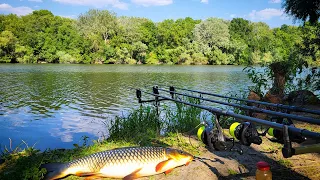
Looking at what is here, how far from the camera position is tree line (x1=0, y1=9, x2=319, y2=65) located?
5847 centimetres

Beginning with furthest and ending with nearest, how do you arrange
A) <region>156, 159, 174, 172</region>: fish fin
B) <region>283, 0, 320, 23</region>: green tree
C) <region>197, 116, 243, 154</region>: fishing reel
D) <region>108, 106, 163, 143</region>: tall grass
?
<region>283, 0, 320, 23</region>: green tree
<region>108, 106, 163, 143</region>: tall grass
<region>156, 159, 174, 172</region>: fish fin
<region>197, 116, 243, 154</region>: fishing reel

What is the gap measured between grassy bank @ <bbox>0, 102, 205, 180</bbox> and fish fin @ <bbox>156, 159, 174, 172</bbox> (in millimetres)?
955

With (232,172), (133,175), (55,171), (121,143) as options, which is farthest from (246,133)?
(121,143)

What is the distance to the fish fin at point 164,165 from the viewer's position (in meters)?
3.52

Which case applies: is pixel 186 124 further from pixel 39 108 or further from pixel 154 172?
pixel 39 108

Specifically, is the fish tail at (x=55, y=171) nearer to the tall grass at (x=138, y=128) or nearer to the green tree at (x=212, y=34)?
the tall grass at (x=138, y=128)

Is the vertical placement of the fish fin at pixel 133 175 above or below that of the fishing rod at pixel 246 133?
below

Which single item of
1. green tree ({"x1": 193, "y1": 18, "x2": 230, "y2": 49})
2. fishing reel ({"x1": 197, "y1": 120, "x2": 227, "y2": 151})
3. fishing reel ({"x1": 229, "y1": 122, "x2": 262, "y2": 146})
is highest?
green tree ({"x1": 193, "y1": 18, "x2": 230, "y2": 49})

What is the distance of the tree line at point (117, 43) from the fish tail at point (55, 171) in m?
54.9

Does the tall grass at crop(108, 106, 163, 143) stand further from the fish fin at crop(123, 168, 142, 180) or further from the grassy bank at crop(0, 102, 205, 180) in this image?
the fish fin at crop(123, 168, 142, 180)

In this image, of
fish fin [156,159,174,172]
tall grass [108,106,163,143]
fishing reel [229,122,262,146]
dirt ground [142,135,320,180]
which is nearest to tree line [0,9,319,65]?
tall grass [108,106,163,143]

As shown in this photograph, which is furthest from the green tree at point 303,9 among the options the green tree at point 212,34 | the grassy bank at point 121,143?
the green tree at point 212,34

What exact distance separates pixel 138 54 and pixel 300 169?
60223 millimetres

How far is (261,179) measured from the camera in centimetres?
269
